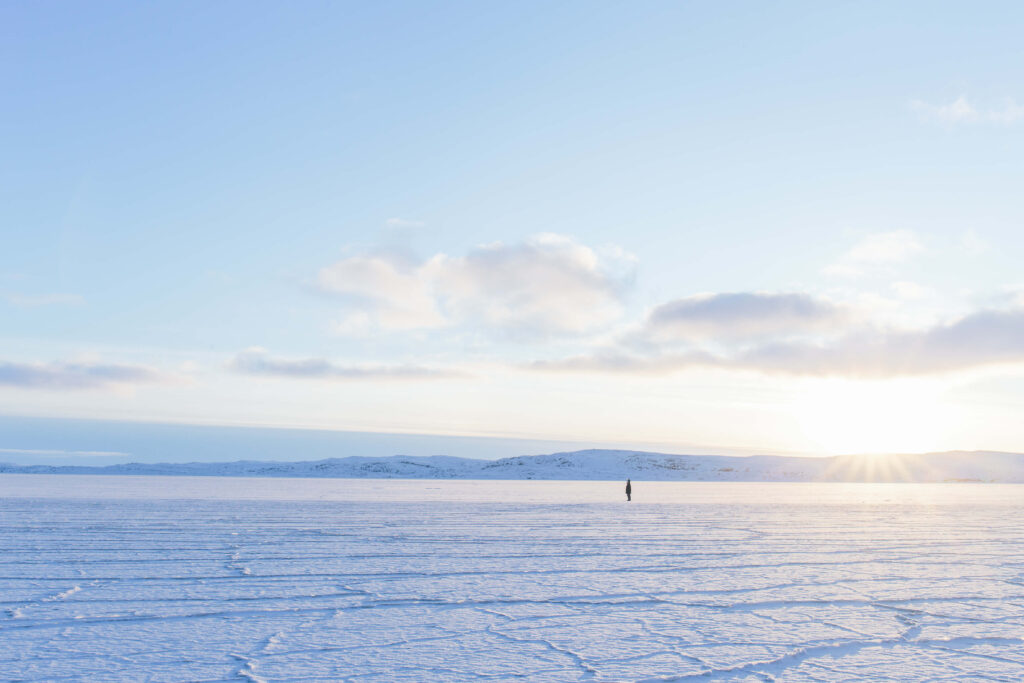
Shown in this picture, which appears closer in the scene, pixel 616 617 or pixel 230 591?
pixel 616 617

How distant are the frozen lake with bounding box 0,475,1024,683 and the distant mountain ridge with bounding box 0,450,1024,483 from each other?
83697 millimetres

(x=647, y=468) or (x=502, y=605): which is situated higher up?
(x=502, y=605)

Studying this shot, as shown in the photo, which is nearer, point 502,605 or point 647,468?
point 502,605

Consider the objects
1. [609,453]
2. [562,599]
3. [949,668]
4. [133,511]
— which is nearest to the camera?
[949,668]

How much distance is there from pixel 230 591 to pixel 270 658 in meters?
2.90

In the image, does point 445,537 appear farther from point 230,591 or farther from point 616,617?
point 616,617

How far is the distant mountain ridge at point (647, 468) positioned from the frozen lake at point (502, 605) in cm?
8370

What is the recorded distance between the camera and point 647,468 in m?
116

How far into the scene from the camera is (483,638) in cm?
597

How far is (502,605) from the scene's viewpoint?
289 inches

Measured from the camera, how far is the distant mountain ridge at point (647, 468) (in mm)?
101562

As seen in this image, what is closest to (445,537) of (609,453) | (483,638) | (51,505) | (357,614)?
(357,614)

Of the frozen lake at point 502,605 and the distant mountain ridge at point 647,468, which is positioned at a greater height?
the frozen lake at point 502,605

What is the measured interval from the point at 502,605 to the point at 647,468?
366 feet
